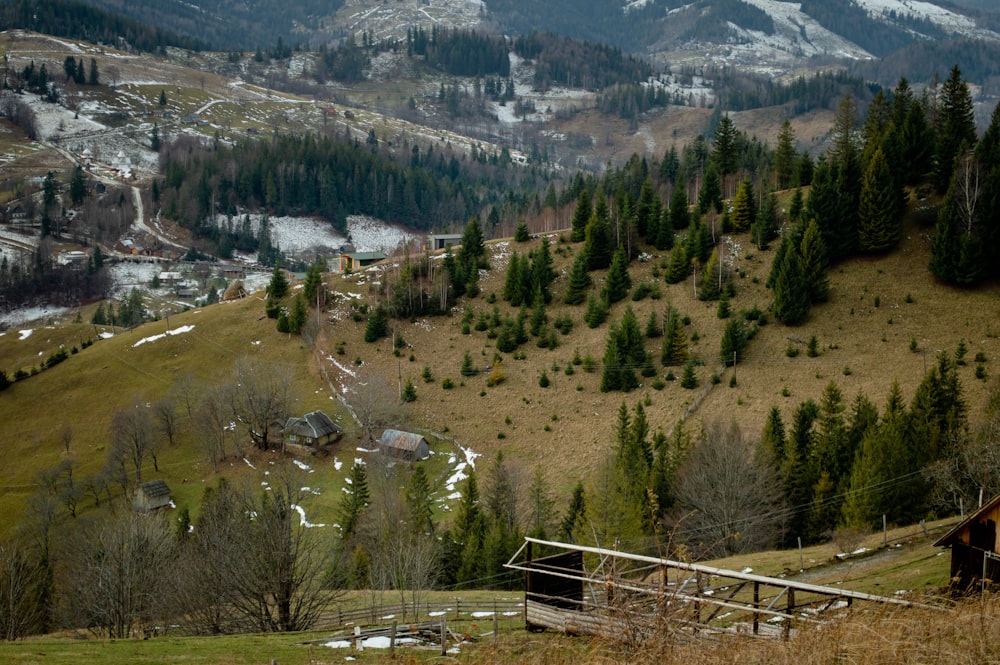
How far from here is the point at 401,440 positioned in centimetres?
6366

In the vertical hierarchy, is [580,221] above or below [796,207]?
below

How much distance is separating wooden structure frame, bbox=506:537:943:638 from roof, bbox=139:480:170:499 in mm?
50680

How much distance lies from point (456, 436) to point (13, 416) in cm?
4858

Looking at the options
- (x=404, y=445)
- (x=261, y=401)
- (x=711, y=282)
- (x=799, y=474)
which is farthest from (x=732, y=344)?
(x=261, y=401)

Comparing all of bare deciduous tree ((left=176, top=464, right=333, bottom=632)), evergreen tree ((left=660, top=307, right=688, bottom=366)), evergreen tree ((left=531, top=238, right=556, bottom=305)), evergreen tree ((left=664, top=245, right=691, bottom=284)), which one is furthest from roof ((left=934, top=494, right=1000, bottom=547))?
evergreen tree ((left=531, top=238, right=556, bottom=305))

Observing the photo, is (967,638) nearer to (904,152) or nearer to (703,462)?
(703,462)

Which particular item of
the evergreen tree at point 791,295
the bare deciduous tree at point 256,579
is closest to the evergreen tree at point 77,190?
the evergreen tree at point 791,295

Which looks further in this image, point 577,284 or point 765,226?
point 577,284

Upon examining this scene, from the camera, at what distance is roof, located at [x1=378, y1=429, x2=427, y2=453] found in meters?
63.0

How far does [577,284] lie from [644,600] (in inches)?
2644

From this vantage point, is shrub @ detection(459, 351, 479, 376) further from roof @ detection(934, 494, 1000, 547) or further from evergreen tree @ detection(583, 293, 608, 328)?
roof @ detection(934, 494, 1000, 547)

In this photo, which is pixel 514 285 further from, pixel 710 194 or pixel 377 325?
pixel 710 194

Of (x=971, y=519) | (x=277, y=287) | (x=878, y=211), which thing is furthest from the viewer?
(x=277, y=287)

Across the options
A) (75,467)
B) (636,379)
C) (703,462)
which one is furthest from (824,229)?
(75,467)
